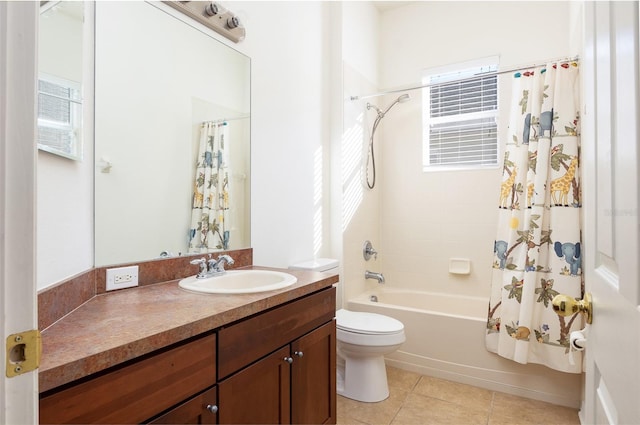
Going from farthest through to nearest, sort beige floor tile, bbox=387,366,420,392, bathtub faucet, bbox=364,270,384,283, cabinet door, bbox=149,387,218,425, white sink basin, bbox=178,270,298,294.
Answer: bathtub faucet, bbox=364,270,384,283
beige floor tile, bbox=387,366,420,392
white sink basin, bbox=178,270,298,294
cabinet door, bbox=149,387,218,425

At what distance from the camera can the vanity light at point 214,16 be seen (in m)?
1.65

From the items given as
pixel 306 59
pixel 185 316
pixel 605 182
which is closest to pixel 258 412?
pixel 185 316

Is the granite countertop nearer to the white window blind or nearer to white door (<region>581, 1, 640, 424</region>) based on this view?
the white window blind

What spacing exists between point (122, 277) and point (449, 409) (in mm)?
1982

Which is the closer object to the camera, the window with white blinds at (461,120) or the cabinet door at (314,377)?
the cabinet door at (314,377)

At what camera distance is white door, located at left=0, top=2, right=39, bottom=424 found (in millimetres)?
429

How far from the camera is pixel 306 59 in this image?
2.53 meters

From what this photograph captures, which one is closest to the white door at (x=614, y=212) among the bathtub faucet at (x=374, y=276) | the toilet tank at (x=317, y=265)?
the toilet tank at (x=317, y=265)

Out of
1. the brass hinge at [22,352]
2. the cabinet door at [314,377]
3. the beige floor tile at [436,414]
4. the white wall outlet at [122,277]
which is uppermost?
the brass hinge at [22,352]

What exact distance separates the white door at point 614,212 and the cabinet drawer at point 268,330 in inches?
36.0

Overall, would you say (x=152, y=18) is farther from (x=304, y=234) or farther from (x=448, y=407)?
(x=448, y=407)

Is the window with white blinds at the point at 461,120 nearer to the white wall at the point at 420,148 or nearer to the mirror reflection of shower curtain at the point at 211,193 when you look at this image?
the white wall at the point at 420,148

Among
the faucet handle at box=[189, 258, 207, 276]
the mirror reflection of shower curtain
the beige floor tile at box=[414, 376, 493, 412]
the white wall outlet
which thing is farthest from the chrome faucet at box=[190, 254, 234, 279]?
the beige floor tile at box=[414, 376, 493, 412]

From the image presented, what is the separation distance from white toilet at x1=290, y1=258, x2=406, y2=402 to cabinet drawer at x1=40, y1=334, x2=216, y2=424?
1208 mm
